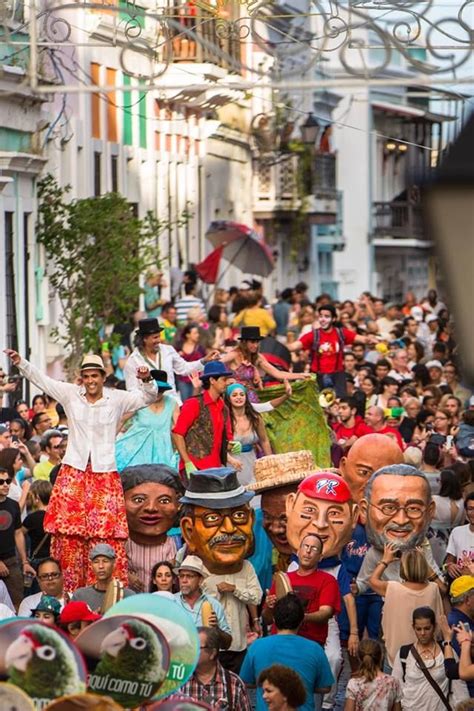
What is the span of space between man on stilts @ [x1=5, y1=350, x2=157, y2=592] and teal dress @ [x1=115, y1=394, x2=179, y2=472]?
4.39 feet

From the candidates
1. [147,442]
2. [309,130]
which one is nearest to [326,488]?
[147,442]

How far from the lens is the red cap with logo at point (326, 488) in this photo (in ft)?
46.3

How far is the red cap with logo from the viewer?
14125 millimetres

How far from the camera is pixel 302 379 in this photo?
18609mm

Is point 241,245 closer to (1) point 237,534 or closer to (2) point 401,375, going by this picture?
(2) point 401,375

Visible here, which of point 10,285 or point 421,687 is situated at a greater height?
point 10,285

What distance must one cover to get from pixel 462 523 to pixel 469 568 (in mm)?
1830

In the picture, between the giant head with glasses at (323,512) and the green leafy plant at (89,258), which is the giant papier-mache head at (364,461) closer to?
the giant head with glasses at (323,512)

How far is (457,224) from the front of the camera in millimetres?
5625

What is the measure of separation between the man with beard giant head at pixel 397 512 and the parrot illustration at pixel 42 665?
6.06m

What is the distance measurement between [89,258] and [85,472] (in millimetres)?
12508

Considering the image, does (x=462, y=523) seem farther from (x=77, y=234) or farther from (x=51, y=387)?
(x=77, y=234)

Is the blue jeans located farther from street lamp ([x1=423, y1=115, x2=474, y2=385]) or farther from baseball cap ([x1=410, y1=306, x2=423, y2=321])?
baseball cap ([x1=410, y1=306, x2=423, y2=321])

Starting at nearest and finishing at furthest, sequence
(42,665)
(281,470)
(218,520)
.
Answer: (42,665) < (218,520) < (281,470)
